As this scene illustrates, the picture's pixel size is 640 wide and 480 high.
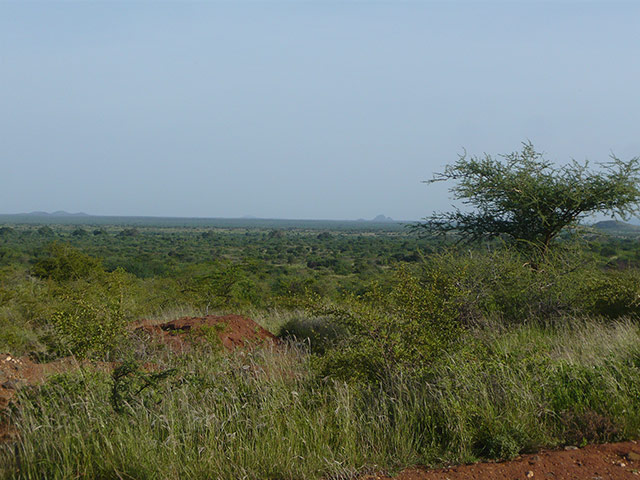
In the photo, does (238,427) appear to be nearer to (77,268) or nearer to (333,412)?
(333,412)

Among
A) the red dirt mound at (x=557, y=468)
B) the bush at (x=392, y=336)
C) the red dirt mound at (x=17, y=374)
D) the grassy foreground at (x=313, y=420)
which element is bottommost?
the red dirt mound at (x=17, y=374)

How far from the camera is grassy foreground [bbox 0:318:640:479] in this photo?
432cm

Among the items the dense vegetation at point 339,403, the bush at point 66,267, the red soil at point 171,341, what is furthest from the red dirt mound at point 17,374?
the bush at point 66,267

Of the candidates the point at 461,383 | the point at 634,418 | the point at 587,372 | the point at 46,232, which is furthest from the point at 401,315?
the point at 46,232

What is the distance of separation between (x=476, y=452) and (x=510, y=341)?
10.8 feet

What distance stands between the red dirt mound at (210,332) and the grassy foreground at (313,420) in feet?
8.40

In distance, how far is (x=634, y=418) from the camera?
510 centimetres

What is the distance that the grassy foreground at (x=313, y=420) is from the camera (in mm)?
4324

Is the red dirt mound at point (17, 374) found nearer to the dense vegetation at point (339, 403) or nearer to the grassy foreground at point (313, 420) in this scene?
the dense vegetation at point (339, 403)

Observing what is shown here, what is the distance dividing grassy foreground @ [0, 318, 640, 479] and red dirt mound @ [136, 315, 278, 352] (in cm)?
256

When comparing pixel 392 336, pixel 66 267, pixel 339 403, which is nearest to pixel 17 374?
pixel 339 403

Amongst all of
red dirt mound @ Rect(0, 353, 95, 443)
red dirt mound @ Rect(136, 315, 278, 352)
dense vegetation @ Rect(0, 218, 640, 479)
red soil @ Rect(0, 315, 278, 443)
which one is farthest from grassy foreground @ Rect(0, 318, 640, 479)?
red dirt mound @ Rect(136, 315, 278, 352)

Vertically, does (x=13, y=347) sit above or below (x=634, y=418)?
below

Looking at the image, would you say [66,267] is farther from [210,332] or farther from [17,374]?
[17,374]
